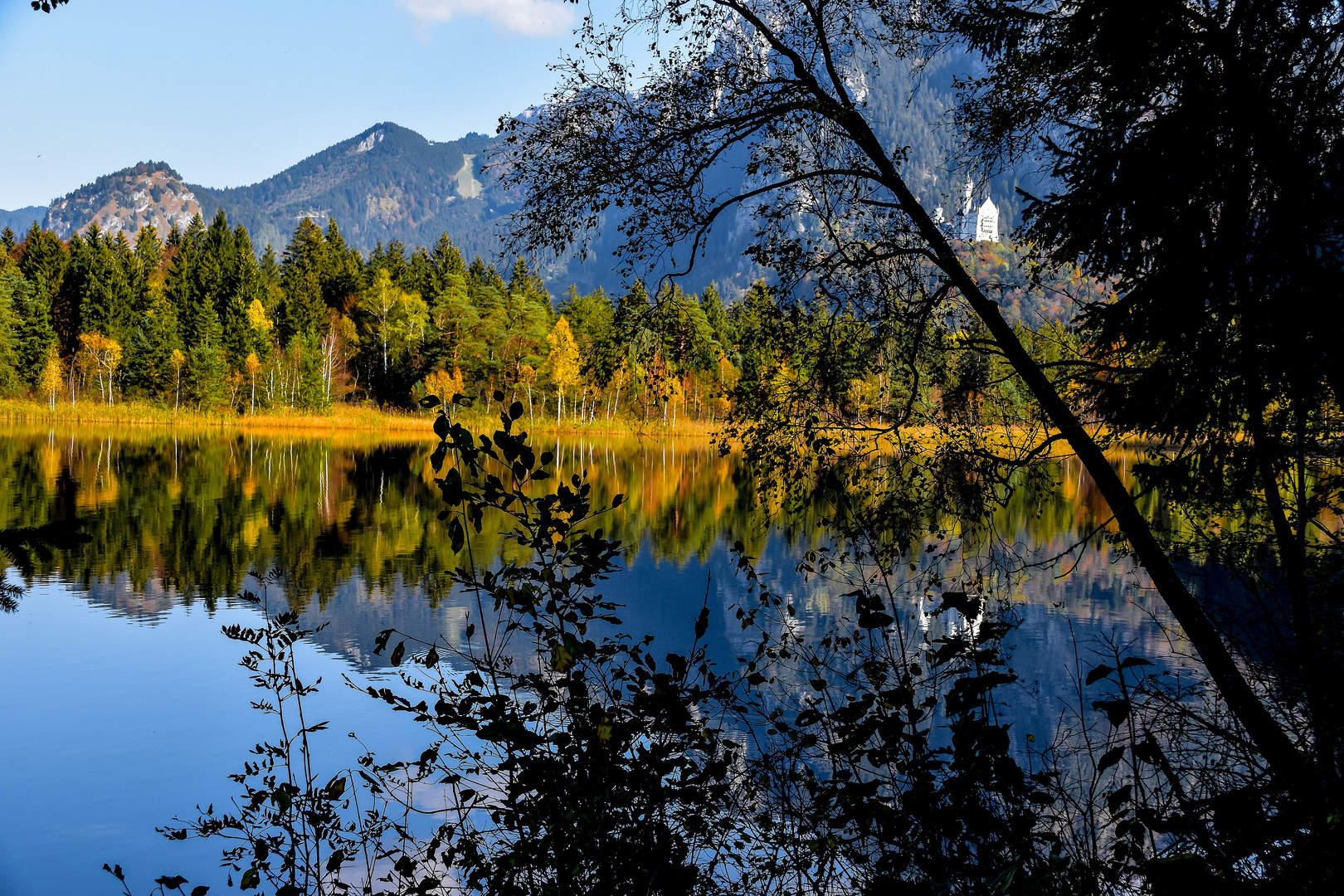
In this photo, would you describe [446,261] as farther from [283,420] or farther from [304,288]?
[283,420]

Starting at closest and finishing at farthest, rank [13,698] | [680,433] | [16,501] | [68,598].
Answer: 1. [13,698]
2. [68,598]
3. [16,501]
4. [680,433]

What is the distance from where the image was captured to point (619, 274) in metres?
5.76

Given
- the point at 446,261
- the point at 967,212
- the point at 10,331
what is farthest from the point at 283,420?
the point at 967,212

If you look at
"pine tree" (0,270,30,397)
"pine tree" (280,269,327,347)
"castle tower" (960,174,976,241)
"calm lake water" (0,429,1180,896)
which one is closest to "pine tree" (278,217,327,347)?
"pine tree" (280,269,327,347)

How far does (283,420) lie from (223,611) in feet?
168

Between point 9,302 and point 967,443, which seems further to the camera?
point 9,302

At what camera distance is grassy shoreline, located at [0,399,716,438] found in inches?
2130

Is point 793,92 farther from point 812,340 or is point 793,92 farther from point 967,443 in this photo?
point 967,443

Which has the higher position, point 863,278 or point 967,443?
point 863,278

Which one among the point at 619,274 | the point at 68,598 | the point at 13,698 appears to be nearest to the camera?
the point at 619,274

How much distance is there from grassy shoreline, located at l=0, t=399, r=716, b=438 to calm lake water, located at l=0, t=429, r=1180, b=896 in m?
27.0

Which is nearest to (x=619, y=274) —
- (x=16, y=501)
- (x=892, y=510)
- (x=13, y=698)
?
(x=892, y=510)

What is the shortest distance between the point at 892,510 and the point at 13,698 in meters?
10.0

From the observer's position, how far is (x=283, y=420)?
6028 centimetres
